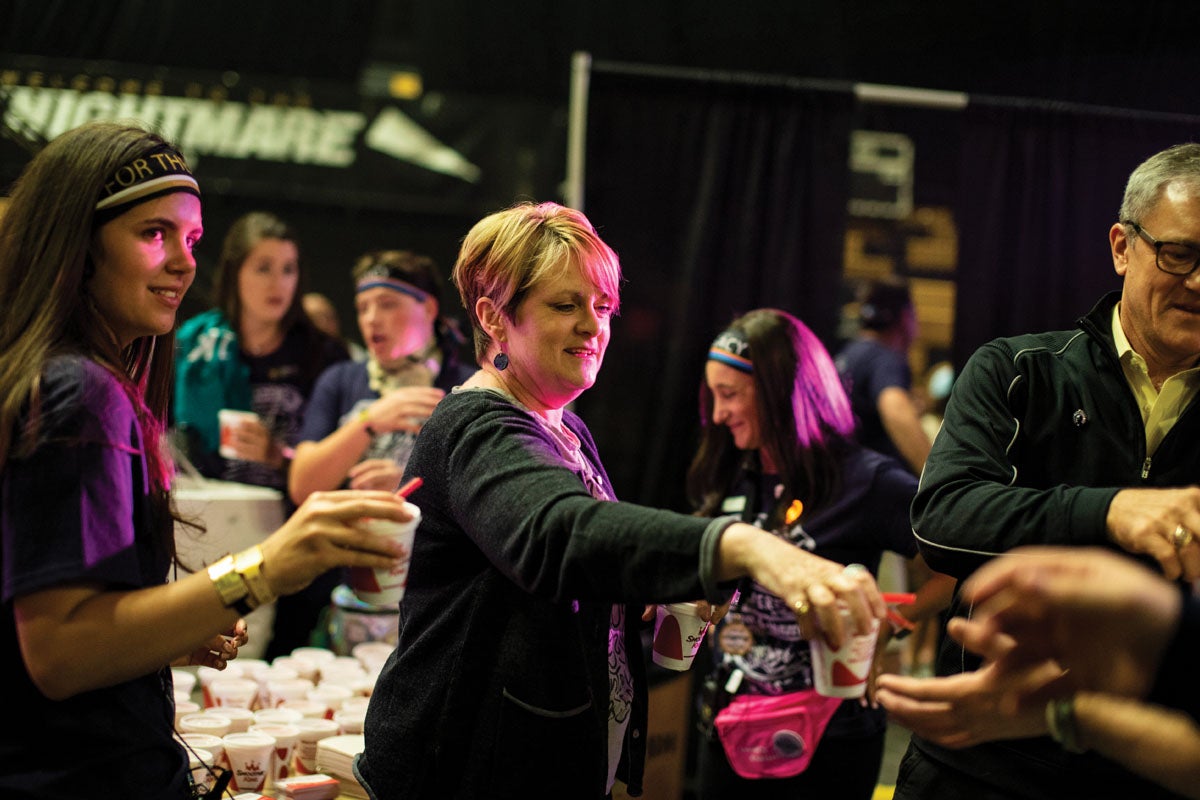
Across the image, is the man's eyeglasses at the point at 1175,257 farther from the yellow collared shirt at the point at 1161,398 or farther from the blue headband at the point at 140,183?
the blue headband at the point at 140,183

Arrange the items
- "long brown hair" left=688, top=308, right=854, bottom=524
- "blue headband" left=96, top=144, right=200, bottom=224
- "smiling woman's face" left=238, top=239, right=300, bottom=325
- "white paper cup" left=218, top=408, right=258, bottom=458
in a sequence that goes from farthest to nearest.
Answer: "smiling woman's face" left=238, top=239, right=300, bottom=325 → "white paper cup" left=218, top=408, right=258, bottom=458 → "long brown hair" left=688, top=308, right=854, bottom=524 → "blue headband" left=96, top=144, right=200, bottom=224

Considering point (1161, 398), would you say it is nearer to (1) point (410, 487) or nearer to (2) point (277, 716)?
(1) point (410, 487)

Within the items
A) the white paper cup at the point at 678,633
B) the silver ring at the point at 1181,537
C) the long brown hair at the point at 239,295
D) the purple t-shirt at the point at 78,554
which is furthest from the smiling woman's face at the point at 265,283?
the silver ring at the point at 1181,537

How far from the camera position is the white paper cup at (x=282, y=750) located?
2596mm

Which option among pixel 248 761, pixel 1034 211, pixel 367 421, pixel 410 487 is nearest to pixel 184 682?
pixel 248 761

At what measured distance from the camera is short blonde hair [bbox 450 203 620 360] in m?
1.99

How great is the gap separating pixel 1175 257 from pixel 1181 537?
610mm

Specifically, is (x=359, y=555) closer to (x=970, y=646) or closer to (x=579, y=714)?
(x=579, y=714)

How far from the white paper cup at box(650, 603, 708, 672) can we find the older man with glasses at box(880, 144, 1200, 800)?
43 cm

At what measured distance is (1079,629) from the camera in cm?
136

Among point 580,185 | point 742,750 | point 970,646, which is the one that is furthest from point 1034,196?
point 970,646

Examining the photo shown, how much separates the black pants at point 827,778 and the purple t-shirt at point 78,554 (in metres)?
1.80

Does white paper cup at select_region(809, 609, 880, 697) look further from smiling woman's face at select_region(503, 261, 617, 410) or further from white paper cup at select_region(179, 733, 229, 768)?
white paper cup at select_region(179, 733, 229, 768)

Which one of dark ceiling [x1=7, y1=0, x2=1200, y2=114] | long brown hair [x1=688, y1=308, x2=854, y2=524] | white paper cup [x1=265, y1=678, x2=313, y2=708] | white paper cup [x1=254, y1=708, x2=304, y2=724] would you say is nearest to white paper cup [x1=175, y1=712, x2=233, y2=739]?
white paper cup [x1=254, y1=708, x2=304, y2=724]
